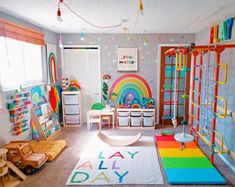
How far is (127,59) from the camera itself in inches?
202

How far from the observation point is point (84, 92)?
5.33 meters

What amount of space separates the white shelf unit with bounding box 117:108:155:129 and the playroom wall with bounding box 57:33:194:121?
1.00m

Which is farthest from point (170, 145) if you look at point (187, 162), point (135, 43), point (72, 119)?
point (135, 43)

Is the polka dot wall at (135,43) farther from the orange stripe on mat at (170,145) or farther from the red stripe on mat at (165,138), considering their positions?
the orange stripe on mat at (170,145)

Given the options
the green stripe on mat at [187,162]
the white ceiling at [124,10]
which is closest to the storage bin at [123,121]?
the green stripe on mat at [187,162]

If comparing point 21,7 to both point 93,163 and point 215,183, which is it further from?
point 215,183

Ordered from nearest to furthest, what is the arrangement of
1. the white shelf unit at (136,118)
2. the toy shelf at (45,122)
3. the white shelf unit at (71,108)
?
the toy shelf at (45,122), the white shelf unit at (136,118), the white shelf unit at (71,108)

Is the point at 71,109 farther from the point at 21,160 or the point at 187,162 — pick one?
the point at 187,162

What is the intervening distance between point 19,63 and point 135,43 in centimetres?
283

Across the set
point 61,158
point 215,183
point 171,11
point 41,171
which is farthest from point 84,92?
point 215,183

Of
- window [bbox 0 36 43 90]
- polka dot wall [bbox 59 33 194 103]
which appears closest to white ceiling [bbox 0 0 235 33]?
window [bbox 0 36 43 90]

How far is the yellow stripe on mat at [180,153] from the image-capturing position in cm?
341

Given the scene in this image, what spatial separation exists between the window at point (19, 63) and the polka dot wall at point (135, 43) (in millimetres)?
1180

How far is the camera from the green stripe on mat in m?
3.04
